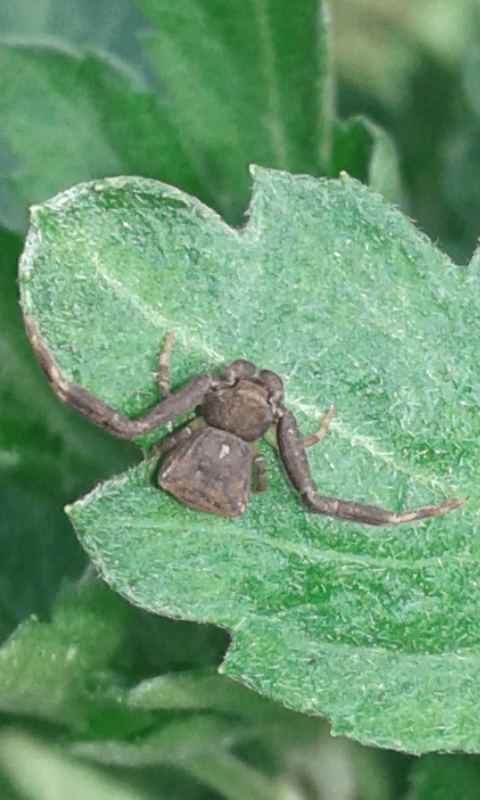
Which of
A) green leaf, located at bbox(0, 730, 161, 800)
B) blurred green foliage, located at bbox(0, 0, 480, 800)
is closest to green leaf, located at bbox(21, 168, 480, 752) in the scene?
blurred green foliage, located at bbox(0, 0, 480, 800)

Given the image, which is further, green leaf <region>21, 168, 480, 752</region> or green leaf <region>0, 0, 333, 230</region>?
green leaf <region>0, 0, 333, 230</region>

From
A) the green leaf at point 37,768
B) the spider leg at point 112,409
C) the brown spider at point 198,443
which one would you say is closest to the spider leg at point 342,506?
the brown spider at point 198,443

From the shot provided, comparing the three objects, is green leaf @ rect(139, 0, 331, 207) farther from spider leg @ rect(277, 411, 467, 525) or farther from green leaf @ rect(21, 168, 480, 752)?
spider leg @ rect(277, 411, 467, 525)

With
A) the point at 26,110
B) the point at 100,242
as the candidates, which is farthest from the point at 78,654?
the point at 26,110

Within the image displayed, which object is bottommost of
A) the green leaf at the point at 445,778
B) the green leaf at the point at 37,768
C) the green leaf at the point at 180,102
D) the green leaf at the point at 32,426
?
the green leaf at the point at 37,768

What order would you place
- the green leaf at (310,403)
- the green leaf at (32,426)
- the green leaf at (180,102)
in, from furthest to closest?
the green leaf at (180,102), the green leaf at (32,426), the green leaf at (310,403)

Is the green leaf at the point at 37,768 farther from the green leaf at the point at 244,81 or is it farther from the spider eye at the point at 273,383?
the green leaf at the point at 244,81
